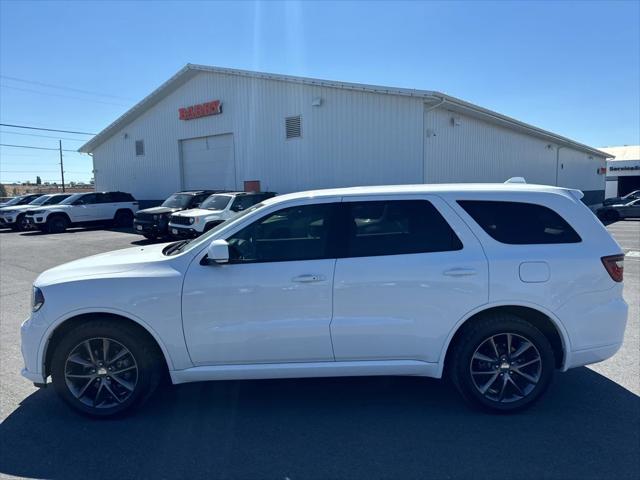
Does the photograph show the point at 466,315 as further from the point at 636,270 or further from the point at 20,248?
the point at 20,248

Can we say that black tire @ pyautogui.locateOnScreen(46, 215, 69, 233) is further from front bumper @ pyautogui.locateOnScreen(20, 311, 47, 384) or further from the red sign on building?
front bumper @ pyautogui.locateOnScreen(20, 311, 47, 384)

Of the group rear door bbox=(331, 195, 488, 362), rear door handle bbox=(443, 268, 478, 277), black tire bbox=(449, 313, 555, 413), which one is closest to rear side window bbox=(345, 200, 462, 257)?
rear door bbox=(331, 195, 488, 362)

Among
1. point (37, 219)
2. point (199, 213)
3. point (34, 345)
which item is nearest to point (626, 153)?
point (199, 213)

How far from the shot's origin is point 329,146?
1703 centimetres

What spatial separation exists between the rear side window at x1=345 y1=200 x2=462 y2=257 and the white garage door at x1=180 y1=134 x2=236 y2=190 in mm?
17665

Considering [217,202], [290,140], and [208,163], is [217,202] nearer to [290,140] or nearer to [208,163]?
[290,140]

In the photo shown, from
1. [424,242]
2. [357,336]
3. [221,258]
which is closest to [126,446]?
[221,258]

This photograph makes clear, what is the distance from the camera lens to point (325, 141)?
674 inches

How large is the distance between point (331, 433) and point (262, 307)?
1.07 m

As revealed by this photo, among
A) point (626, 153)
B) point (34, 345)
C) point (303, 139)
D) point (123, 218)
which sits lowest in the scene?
point (34, 345)

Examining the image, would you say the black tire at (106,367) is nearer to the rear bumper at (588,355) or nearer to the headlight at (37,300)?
the headlight at (37,300)

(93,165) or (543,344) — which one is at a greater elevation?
(93,165)

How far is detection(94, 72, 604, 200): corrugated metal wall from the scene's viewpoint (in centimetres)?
1559

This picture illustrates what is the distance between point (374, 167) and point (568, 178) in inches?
793
